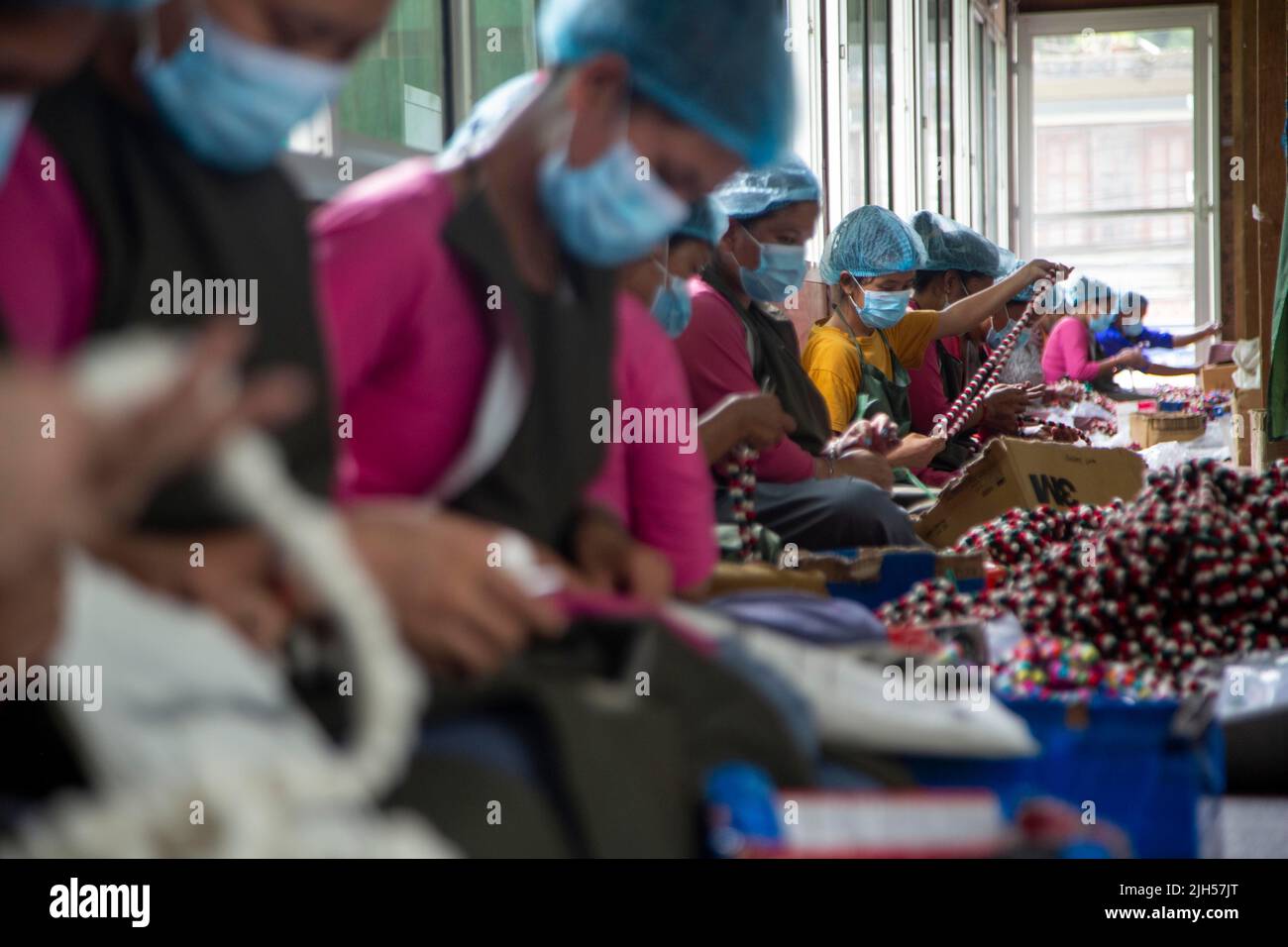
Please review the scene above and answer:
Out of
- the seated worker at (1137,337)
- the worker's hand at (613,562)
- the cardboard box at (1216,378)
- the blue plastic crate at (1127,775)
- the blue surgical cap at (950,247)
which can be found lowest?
the blue plastic crate at (1127,775)

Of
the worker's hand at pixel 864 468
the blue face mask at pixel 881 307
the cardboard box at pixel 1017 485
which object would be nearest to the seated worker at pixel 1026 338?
the blue face mask at pixel 881 307

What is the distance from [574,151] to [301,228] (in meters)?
0.36

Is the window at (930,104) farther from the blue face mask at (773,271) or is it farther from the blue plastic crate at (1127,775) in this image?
the blue plastic crate at (1127,775)

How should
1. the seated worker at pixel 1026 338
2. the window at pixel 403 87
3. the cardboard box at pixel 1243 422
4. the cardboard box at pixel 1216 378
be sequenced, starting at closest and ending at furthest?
the window at pixel 403 87, the cardboard box at pixel 1243 422, the seated worker at pixel 1026 338, the cardboard box at pixel 1216 378

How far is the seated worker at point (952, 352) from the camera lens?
4.38m

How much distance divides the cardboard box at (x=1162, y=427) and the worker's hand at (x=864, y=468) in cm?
247

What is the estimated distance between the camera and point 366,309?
1263 millimetres

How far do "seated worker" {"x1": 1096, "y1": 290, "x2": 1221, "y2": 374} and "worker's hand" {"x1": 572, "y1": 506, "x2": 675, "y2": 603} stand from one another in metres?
6.70

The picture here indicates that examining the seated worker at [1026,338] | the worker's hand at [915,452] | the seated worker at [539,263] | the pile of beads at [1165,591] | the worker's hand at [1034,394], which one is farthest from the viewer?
the seated worker at [1026,338]

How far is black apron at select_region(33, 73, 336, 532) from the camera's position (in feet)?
3.24

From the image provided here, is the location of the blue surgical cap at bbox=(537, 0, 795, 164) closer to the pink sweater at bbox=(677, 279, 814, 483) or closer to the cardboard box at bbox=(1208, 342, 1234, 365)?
the pink sweater at bbox=(677, 279, 814, 483)

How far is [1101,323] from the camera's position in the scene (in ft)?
25.1
